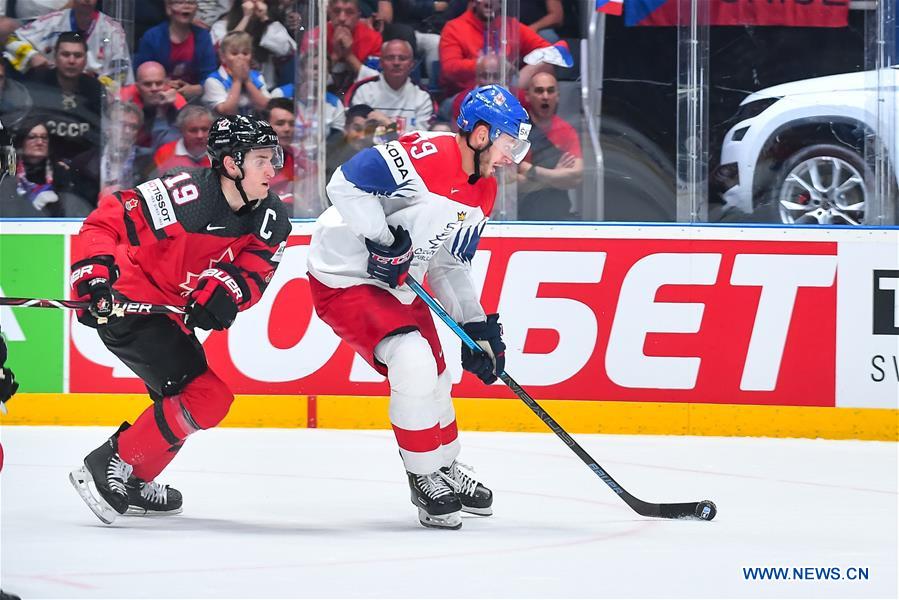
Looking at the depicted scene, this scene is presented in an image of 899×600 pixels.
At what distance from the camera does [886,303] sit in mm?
5645

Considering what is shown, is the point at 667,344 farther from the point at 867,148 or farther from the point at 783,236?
the point at 867,148

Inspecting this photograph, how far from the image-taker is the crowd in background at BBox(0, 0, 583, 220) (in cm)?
638

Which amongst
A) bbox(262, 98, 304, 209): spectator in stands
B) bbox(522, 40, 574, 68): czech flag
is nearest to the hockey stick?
bbox(262, 98, 304, 209): spectator in stands

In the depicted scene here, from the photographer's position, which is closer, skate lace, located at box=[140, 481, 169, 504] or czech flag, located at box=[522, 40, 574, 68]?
skate lace, located at box=[140, 481, 169, 504]

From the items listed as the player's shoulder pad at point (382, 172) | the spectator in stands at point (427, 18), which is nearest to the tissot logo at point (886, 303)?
the spectator in stands at point (427, 18)

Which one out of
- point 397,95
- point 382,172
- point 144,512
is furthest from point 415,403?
point 397,95

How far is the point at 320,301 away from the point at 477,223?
54 cm

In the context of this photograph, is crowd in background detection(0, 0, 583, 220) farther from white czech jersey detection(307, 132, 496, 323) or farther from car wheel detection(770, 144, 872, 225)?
white czech jersey detection(307, 132, 496, 323)

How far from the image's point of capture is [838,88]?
632 centimetres

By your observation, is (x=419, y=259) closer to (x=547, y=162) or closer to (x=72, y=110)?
(x=547, y=162)

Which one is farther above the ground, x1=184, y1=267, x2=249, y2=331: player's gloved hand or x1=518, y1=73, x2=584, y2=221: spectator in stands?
x1=518, y1=73, x2=584, y2=221: spectator in stands

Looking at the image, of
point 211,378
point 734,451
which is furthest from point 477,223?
point 734,451

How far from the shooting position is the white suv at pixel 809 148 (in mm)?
6168

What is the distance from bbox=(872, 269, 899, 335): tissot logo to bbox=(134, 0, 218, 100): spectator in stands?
3.29 meters
